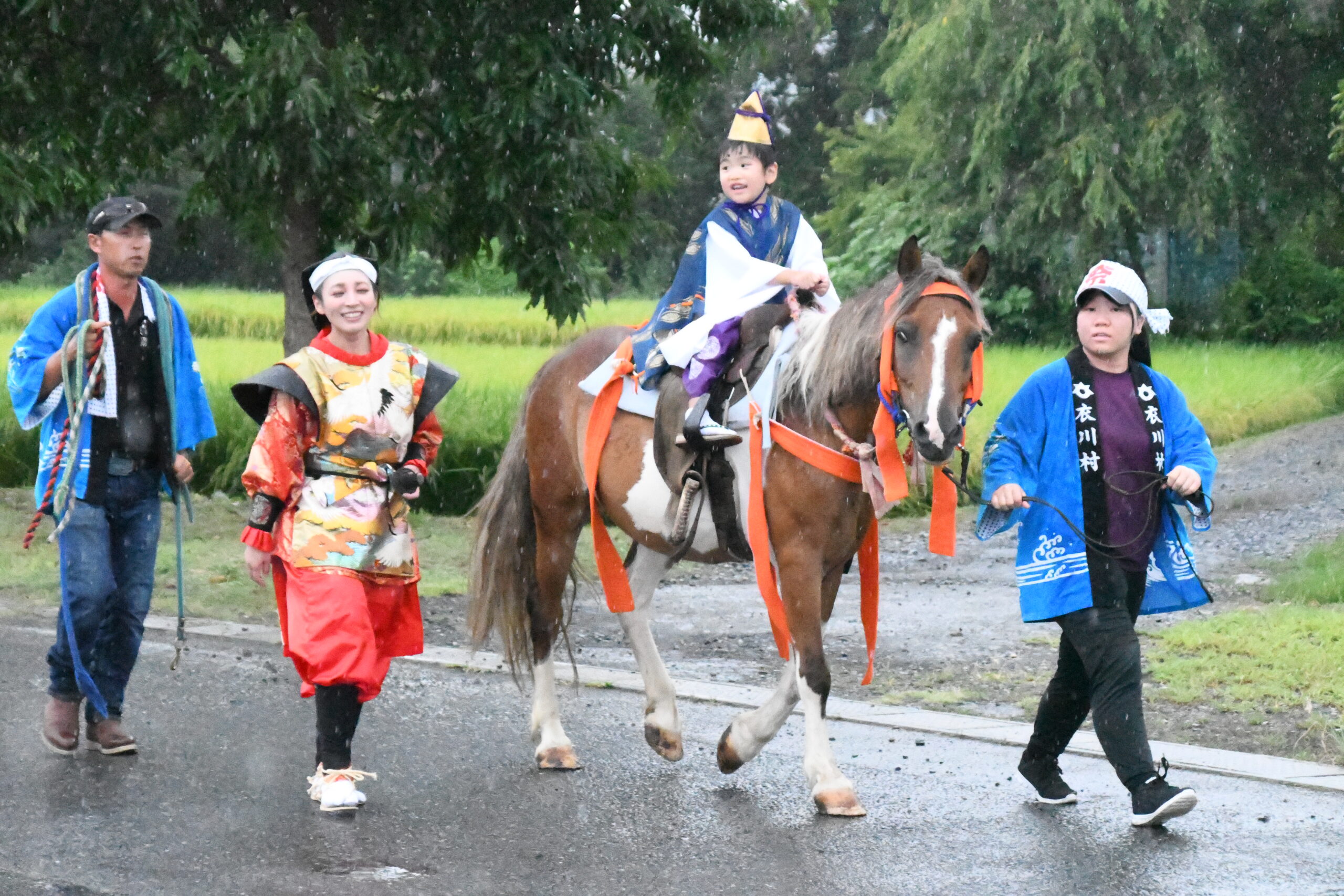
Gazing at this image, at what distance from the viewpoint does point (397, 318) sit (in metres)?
19.2

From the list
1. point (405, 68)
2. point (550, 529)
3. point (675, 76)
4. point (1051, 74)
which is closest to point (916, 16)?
point (1051, 74)

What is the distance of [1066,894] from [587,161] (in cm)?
877

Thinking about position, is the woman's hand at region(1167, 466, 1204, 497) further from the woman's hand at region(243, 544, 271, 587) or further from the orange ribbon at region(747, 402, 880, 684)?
the woman's hand at region(243, 544, 271, 587)

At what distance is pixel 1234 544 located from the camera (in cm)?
1224

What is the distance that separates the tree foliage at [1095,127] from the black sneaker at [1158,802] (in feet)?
58.8

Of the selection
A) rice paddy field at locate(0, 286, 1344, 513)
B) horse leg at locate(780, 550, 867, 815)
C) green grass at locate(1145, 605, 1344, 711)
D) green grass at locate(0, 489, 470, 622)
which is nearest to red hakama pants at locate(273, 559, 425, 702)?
horse leg at locate(780, 550, 867, 815)

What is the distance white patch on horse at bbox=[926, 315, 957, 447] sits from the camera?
5023mm

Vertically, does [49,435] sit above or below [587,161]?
below

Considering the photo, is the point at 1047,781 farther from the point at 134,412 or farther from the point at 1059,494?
the point at 134,412

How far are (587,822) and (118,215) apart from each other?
2794 millimetres

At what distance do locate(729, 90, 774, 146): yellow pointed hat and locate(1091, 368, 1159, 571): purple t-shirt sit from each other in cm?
153

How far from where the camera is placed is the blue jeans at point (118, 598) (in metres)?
6.19

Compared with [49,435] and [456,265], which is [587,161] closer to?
[456,265]

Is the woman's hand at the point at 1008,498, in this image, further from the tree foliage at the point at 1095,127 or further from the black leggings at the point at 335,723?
the tree foliage at the point at 1095,127
